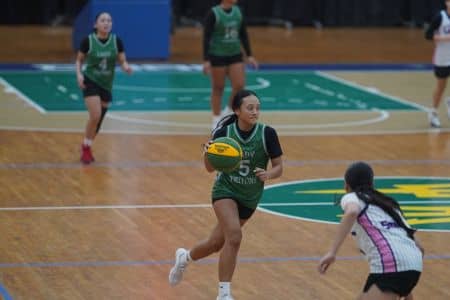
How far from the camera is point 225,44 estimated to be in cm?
1792

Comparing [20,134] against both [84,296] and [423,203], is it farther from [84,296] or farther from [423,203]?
[84,296]

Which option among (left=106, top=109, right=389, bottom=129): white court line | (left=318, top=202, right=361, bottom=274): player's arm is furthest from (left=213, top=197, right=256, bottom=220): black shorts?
(left=106, top=109, right=389, bottom=129): white court line

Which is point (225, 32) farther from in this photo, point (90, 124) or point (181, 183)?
point (181, 183)

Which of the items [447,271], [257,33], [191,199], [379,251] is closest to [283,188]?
[191,199]

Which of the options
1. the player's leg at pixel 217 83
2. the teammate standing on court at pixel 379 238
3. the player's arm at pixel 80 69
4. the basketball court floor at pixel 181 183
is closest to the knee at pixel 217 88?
the player's leg at pixel 217 83

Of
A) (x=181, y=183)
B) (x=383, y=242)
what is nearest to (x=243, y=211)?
(x=383, y=242)

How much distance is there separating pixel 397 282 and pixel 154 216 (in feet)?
18.1

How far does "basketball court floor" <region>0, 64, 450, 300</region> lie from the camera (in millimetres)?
10914

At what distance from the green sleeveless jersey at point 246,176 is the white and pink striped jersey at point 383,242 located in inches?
70.1

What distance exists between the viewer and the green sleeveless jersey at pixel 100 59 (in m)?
15.7

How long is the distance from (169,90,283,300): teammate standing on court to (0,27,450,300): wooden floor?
0.60m

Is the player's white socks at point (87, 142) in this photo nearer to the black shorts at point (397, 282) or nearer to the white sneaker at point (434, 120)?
the white sneaker at point (434, 120)

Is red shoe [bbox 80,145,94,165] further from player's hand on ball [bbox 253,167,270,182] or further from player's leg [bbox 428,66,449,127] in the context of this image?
player's hand on ball [bbox 253,167,270,182]

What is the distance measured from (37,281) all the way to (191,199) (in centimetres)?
377
